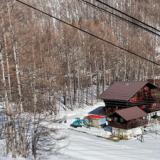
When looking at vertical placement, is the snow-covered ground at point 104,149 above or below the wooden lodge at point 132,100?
below

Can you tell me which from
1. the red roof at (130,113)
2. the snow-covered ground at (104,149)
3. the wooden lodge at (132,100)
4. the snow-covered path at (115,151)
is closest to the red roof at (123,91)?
the wooden lodge at (132,100)

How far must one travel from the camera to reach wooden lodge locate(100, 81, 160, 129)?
97.5 ft

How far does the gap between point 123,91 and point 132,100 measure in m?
1.64

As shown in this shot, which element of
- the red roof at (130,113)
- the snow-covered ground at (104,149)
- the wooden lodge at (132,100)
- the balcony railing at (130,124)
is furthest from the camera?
the wooden lodge at (132,100)

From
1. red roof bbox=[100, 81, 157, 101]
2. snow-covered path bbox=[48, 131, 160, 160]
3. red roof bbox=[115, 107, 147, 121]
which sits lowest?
snow-covered path bbox=[48, 131, 160, 160]

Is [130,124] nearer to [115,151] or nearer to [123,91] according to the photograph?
[123,91]

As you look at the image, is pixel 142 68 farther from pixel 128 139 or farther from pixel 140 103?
pixel 128 139

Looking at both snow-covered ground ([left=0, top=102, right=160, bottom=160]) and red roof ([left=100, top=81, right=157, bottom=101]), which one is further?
red roof ([left=100, top=81, right=157, bottom=101])

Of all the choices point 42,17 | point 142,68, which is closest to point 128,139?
point 142,68

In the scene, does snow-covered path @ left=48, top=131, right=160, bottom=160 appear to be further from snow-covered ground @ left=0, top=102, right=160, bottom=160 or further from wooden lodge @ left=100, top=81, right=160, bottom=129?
wooden lodge @ left=100, top=81, right=160, bottom=129

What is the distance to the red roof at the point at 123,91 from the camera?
33.3 metres

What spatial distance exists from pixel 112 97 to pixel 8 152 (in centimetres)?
2394

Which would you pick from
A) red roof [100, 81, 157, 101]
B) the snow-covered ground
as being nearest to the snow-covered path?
the snow-covered ground

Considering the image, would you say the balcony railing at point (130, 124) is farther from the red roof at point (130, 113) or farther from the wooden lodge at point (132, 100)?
the red roof at point (130, 113)
